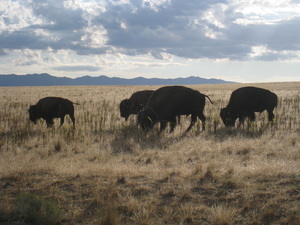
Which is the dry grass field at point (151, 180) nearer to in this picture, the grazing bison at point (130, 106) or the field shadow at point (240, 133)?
the field shadow at point (240, 133)

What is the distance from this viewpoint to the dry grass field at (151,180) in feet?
14.7

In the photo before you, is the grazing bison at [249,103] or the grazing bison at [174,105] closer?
the grazing bison at [174,105]

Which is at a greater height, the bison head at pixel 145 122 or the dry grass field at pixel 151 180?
the bison head at pixel 145 122

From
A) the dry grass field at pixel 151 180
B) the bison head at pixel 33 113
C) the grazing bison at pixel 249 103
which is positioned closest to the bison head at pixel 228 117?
the grazing bison at pixel 249 103

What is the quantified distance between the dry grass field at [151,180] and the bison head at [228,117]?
2444 mm

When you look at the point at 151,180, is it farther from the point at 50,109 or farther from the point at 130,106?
the point at 130,106

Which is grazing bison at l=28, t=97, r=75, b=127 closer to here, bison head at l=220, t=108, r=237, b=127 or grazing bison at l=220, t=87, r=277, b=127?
bison head at l=220, t=108, r=237, b=127

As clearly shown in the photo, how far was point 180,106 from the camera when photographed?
1223cm

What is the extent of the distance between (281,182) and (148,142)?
4677mm

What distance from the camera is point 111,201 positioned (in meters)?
4.98

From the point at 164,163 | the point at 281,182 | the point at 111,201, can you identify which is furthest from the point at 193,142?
the point at 111,201

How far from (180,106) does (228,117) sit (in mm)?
2070

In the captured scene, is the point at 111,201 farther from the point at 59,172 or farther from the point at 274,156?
the point at 274,156

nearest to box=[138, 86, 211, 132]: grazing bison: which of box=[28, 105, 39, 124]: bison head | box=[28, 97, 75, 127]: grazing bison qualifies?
box=[28, 97, 75, 127]: grazing bison
